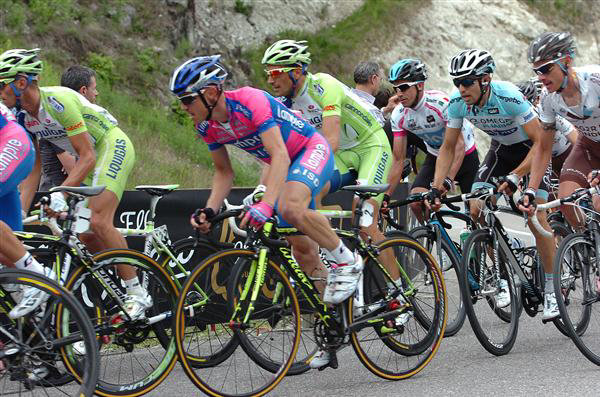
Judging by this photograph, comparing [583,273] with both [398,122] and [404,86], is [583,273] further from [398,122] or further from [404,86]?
[398,122]

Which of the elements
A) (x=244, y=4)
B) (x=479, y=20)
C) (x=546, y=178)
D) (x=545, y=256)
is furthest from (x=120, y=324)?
(x=479, y=20)

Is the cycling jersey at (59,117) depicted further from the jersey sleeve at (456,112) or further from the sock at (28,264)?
the jersey sleeve at (456,112)

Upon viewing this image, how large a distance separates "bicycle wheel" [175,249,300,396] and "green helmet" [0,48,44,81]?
81.6 inches

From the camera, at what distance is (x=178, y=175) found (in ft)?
54.1

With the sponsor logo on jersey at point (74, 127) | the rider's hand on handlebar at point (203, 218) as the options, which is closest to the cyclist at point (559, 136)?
the rider's hand on handlebar at point (203, 218)

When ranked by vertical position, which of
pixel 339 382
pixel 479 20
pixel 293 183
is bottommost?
pixel 479 20

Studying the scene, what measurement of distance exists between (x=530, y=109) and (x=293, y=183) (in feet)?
8.86

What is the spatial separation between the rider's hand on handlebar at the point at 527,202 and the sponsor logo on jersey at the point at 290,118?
1.80 m

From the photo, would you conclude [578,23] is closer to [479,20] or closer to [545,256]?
[479,20]

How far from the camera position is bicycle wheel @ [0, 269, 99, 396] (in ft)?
16.6

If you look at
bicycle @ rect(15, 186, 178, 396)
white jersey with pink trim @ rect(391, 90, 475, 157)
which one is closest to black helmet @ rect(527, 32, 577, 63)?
Answer: white jersey with pink trim @ rect(391, 90, 475, 157)

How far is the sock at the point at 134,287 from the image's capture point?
601 centimetres

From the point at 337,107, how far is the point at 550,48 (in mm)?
1869

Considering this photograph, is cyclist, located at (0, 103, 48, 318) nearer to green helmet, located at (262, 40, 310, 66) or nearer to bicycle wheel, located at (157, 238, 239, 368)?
bicycle wheel, located at (157, 238, 239, 368)
